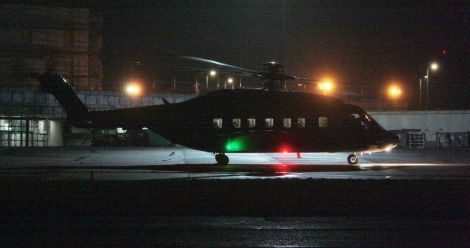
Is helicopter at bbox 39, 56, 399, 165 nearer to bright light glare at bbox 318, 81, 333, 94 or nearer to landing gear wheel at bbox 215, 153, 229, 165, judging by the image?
landing gear wheel at bbox 215, 153, 229, 165

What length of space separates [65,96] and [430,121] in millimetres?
39635

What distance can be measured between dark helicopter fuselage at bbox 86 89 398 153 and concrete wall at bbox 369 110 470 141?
30.6 meters

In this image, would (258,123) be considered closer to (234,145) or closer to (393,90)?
(234,145)

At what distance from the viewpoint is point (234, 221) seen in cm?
1144

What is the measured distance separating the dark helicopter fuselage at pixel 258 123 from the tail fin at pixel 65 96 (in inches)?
84.3

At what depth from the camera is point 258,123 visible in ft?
79.2

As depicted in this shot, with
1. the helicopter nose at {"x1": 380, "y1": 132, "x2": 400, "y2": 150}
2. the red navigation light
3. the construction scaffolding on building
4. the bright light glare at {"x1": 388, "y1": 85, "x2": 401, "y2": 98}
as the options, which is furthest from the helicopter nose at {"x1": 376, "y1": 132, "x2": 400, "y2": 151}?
the construction scaffolding on building

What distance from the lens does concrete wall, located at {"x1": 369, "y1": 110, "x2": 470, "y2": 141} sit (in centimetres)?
5281

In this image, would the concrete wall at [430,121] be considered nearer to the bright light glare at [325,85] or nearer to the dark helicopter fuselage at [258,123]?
the bright light glare at [325,85]

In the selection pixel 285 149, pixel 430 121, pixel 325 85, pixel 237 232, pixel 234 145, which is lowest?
pixel 237 232

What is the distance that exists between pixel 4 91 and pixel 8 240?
44.3 m

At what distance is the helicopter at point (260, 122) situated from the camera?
23.9 metres

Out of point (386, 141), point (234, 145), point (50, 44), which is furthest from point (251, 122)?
point (50, 44)

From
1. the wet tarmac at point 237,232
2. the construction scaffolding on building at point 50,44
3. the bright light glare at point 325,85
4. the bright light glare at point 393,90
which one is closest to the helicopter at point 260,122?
the bright light glare at point 325,85
